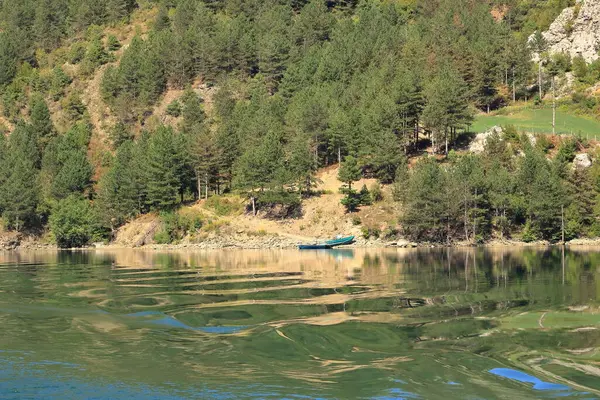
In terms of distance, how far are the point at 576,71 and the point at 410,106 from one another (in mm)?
43462

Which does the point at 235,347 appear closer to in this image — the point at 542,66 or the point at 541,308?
the point at 541,308

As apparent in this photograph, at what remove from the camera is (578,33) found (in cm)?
13650

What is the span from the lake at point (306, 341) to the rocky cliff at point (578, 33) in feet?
381

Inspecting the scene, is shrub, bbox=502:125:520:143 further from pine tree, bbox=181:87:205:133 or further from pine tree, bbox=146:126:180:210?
pine tree, bbox=181:87:205:133

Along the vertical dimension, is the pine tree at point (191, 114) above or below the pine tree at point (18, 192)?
above

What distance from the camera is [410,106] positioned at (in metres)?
105

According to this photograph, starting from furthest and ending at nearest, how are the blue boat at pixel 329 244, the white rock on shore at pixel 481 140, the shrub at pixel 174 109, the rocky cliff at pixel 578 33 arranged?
1. the shrub at pixel 174 109
2. the rocky cliff at pixel 578 33
3. the white rock on shore at pixel 481 140
4. the blue boat at pixel 329 244

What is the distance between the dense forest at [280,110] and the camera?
86.6m

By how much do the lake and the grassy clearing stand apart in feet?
253

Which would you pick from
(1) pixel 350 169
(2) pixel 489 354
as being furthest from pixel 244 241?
(2) pixel 489 354

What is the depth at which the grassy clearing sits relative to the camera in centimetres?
10362

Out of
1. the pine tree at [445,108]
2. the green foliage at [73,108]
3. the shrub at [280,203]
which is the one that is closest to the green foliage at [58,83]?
the green foliage at [73,108]

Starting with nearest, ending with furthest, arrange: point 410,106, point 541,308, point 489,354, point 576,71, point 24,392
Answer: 1. point 24,392
2. point 489,354
3. point 541,308
4. point 410,106
5. point 576,71

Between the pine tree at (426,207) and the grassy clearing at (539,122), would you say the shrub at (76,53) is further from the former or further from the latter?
the pine tree at (426,207)
